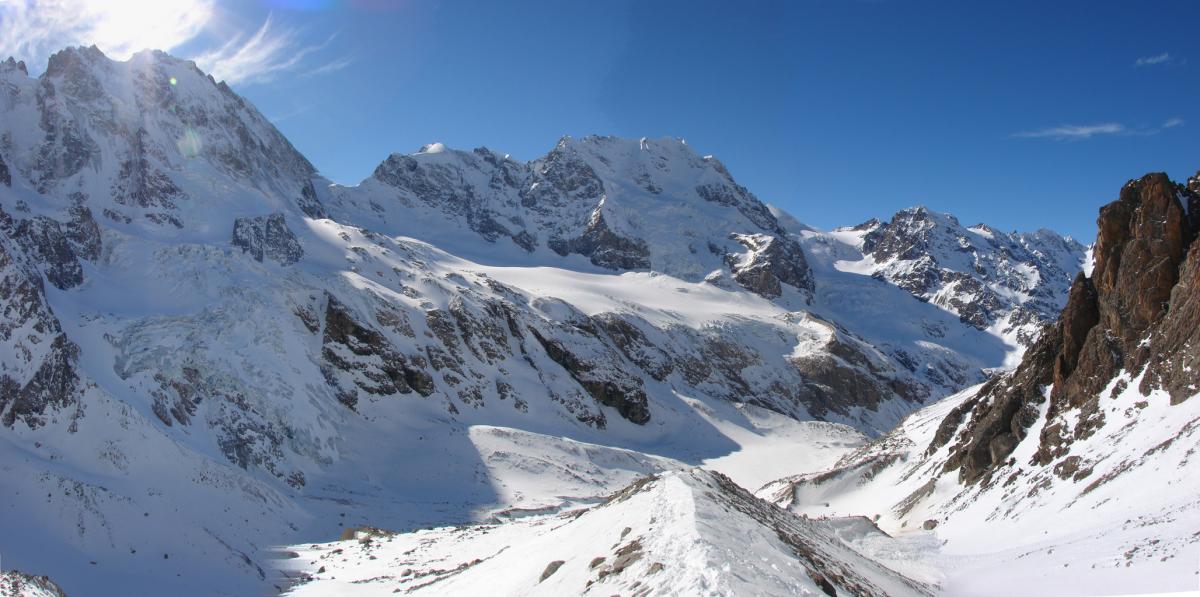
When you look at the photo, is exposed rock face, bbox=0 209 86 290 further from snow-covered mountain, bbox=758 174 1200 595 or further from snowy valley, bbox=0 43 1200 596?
snow-covered mountain, bbox=758 174 1200 595

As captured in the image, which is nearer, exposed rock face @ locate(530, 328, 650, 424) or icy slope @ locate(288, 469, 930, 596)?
icy slope @ locate(288, 469, 930, 596)

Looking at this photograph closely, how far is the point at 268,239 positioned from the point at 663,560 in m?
112

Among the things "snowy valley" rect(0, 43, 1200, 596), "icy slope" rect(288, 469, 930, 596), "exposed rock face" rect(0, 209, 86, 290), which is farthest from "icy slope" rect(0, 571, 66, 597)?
"exposed rock face" rect(0, 209, 86, 290)

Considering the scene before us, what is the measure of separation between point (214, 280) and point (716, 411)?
6890cm

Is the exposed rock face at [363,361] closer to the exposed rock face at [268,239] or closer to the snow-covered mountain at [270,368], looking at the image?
the snow-covered mountain at [270,368]

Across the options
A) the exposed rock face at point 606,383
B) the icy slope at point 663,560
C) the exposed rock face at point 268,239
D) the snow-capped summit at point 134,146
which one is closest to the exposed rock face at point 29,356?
the icy slope at point 663,560

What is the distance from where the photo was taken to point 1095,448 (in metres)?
30.1

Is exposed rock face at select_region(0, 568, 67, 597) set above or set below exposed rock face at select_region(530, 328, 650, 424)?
below

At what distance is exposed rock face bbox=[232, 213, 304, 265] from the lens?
4168 inches

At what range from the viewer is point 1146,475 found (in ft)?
83.4

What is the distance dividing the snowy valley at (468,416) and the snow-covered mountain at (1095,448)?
0.54ft

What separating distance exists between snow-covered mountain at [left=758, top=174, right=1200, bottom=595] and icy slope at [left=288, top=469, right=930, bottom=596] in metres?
5.44

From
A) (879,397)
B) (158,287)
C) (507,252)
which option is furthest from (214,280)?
(507,252)

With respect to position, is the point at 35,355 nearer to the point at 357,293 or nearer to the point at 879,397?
the point at 357,293
